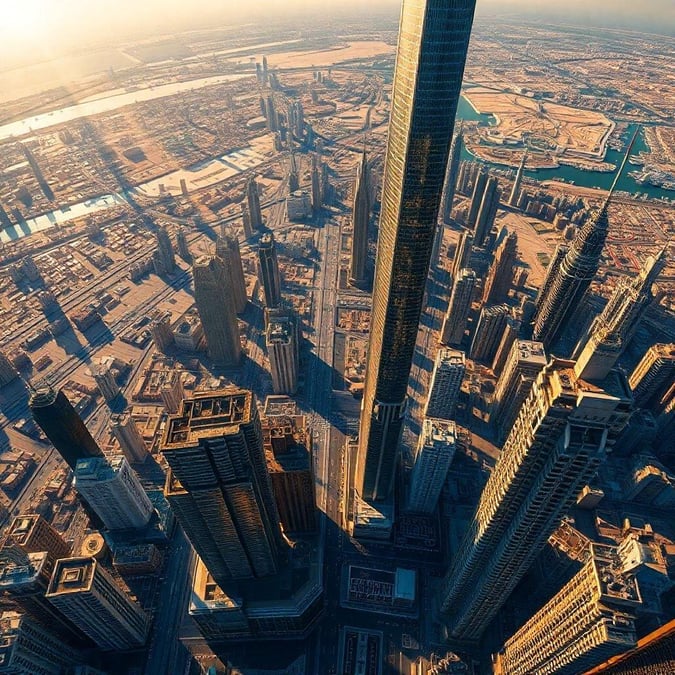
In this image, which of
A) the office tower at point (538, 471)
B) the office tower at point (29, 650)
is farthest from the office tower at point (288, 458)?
the office tower at point (29, 650)

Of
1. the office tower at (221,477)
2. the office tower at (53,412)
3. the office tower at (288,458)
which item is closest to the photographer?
the office tower at (221,477)

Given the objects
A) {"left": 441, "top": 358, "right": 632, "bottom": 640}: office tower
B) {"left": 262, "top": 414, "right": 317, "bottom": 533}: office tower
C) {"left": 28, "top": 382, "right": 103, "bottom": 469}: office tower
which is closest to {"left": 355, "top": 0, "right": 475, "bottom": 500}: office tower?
{"left": 262, "top": 414, "right": 317, "bottom": 533}: office tower

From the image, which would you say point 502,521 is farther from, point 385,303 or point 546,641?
point 385,303

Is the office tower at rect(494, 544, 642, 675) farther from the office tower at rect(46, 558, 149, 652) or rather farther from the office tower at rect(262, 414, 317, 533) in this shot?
the office tower at rect(46, 558, 149, 652)

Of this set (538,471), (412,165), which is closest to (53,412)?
(412,165)

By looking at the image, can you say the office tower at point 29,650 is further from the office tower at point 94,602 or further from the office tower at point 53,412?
the office tower at point 53,412

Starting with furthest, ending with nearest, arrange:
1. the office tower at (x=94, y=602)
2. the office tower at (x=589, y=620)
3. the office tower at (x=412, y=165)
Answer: the office tower at (x=94, y=602)
the office tower at (x=589, y=620)
the office tower at (x=412, y=165)

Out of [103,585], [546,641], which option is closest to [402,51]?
[546,641]
